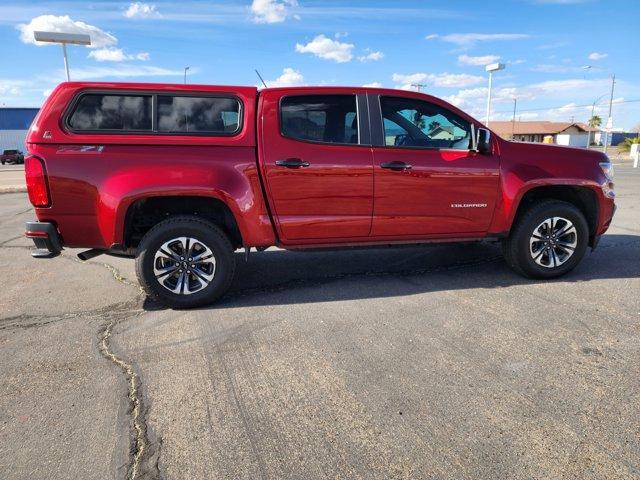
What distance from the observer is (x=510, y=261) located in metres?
5.00

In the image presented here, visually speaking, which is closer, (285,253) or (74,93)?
(74,93)

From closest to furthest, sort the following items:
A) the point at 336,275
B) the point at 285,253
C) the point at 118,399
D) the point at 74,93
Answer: the point at 118,399, the point at 74,93, the point at 336,275, the point at 285,253

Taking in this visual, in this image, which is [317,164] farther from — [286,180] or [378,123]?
[378,123]

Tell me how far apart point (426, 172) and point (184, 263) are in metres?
2.45

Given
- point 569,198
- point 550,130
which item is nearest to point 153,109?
point 569,198

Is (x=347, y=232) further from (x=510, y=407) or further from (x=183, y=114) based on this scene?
(x=510, y=407)

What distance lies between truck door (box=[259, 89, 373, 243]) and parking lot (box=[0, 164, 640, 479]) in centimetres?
74

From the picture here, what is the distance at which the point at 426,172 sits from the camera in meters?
4.51

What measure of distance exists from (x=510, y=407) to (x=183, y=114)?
346cm

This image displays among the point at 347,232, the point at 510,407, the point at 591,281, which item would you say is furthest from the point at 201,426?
the point at 591,281

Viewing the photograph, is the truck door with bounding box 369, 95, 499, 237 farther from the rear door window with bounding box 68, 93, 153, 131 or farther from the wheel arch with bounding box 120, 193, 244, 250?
the rear door window with bounding box 68, 93, 153, 131

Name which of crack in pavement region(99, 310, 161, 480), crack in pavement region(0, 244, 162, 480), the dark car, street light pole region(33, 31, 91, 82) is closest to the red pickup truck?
crack in pavement region(0, 244, 162, 480)

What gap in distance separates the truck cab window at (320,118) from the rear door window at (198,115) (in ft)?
1.54

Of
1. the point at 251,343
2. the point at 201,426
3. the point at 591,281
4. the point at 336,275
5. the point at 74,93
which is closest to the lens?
the point at 201,426
